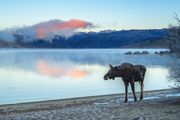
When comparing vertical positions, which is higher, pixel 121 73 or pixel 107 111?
pixel 121 73

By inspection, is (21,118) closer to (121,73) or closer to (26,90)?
(121,73)

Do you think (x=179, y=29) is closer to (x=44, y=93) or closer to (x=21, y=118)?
(x=21, y=118)

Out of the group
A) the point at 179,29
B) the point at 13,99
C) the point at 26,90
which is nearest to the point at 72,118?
the point at 179,29

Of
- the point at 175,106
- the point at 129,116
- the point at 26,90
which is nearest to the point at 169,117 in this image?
the point at 129,116

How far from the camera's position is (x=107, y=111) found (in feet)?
61.6

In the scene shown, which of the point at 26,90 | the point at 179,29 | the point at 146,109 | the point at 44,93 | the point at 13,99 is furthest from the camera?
the point at 26,90

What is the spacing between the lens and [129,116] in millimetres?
16812

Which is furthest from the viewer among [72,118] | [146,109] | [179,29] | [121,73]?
[121,73]

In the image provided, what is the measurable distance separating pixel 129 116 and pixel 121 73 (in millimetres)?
5414

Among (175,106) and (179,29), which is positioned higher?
(179,29)

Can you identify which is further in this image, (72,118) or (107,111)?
(107,111)

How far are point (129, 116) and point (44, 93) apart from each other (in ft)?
79.9

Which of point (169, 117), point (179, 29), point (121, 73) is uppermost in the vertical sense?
point (179, 29)

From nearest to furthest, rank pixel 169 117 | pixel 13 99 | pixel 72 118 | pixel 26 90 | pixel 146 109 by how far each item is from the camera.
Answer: pixel 169 117
pixel 72 118
pixel 146 109
pixel 13 99
pixel 26 90
